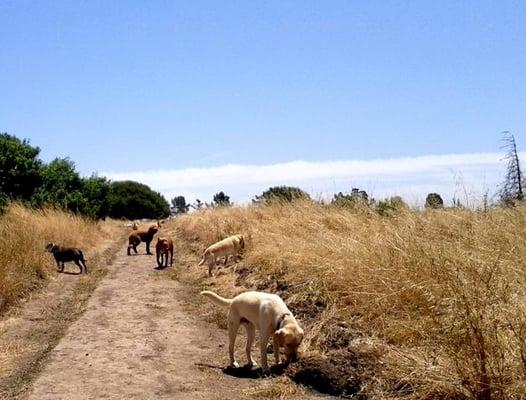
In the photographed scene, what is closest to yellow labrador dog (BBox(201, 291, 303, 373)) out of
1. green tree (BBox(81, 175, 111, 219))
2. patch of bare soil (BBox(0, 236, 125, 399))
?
patch of bare soil (BBox(0, 236, 125, 399))

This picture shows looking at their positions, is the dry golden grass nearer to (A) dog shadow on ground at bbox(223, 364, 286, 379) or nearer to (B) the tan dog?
(A) dog shadow on ground at bbox(223, 364, 286, 379)

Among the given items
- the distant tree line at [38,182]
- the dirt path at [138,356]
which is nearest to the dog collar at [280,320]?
the dirt path at [138,356]

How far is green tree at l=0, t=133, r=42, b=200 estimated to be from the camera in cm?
2469

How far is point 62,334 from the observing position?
312 inches

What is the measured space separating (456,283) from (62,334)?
5504 mm

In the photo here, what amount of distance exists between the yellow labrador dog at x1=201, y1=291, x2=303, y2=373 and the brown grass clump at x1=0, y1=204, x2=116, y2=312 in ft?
14.6

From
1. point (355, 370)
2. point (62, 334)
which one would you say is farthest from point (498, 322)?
point (62, 334)

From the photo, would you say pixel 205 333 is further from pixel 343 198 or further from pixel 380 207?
pixel 343 198

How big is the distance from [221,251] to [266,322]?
6.42 metres

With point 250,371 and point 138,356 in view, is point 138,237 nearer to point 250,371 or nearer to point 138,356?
point 138,356

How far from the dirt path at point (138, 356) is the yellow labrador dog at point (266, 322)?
40 cm

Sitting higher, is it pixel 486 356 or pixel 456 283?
pixel 456 283

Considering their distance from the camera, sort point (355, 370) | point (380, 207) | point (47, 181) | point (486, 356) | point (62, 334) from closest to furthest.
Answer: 1. point (486, 356)
2. point (355, 370)
3. point (62, 334)
4. point (380, 207)
5. point (47, 181)

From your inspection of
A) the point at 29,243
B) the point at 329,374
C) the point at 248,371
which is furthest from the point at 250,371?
the point at 29,243
